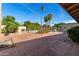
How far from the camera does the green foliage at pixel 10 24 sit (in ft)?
18.2

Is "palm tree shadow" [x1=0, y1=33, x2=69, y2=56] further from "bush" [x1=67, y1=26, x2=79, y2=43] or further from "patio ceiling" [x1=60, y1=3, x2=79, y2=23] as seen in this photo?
"patio ceiling" [x1=60, y1=3, x2=79, y2=23]

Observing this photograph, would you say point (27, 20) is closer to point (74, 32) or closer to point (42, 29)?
point (42, 29)

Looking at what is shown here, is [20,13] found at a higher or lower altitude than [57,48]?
higher

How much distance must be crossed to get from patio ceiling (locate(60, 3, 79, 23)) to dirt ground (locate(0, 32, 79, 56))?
480mm

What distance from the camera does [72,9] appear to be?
5.63 meters

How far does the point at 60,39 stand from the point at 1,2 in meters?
1.56

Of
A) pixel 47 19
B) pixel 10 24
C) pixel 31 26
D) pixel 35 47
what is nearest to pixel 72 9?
pixel 47 19

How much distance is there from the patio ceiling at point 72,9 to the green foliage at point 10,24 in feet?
3.66

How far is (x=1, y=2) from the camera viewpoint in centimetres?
552

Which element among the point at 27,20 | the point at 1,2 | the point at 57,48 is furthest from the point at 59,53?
the point at 1,2

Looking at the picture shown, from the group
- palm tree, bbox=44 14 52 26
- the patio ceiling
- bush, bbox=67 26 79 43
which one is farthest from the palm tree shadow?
the patio ceiling

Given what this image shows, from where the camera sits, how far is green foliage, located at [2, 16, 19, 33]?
555cm

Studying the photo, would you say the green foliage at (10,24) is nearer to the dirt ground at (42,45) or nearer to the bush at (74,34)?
the dirt ground at (42,45)

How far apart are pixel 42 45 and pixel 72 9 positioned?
3.44 feet
